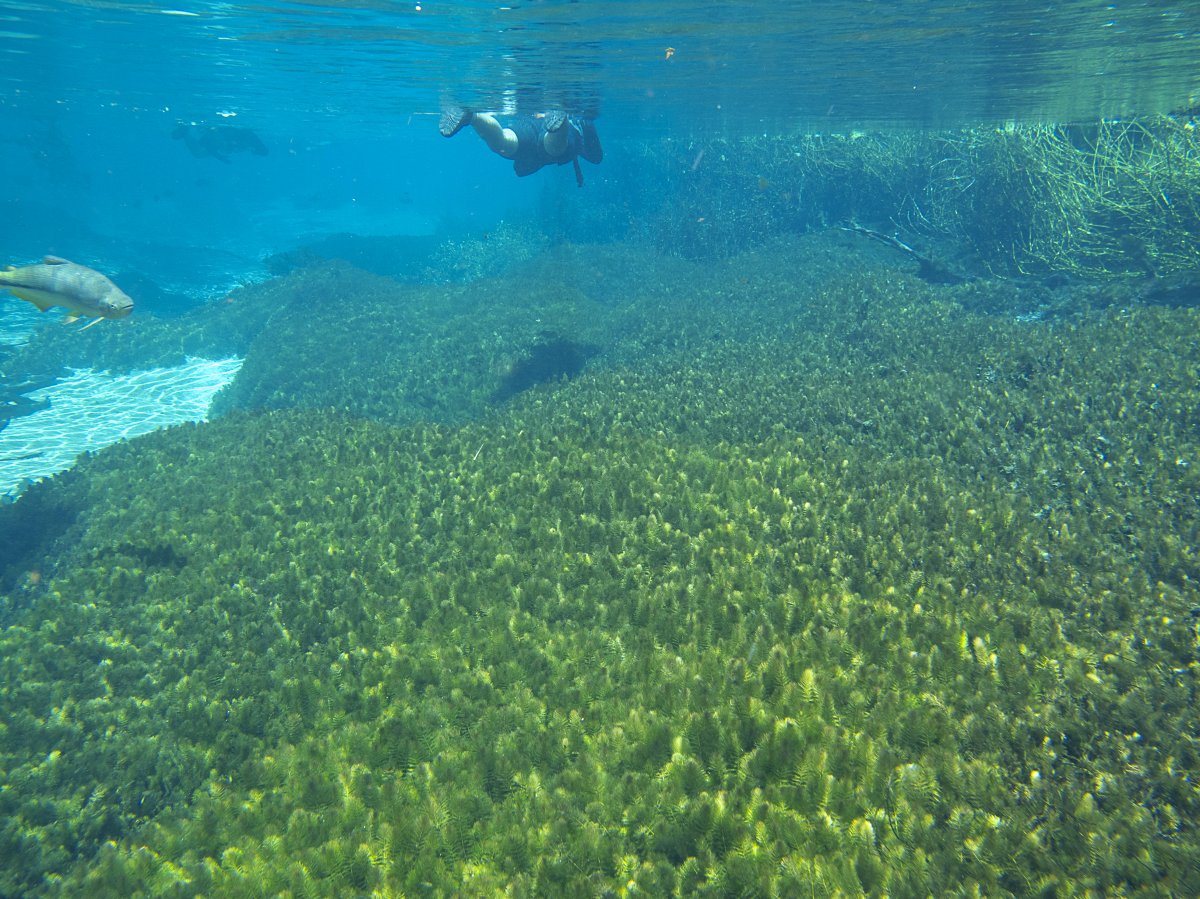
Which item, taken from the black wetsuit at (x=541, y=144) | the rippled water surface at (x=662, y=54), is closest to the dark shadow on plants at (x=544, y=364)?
the black wetsuit at (x=541, y=144)

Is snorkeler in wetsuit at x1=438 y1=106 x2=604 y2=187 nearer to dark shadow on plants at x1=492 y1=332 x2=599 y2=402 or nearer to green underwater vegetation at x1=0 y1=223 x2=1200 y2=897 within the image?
dark shadow on plants at x1=492 y1=332 x2=599 y2=402

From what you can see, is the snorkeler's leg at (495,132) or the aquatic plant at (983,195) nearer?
the snorkeler's leg at (495,132)

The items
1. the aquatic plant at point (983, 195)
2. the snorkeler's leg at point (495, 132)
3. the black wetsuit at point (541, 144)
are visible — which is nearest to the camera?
the snorkeler's leg at point (495, 132)

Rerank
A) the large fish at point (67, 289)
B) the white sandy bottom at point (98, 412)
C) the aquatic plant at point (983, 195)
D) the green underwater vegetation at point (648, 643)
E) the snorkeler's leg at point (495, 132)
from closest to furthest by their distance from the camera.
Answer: the green underwater vegetation at point (648, 643), the large fish at point (67, 289), the snorkeler's leg at point (495, 132), the white sandy bottom at point (98, 412), the aquatic plant at point (983, 195)

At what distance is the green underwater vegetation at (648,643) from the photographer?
153 inches

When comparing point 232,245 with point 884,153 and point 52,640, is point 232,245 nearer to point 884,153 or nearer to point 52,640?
point 884,153

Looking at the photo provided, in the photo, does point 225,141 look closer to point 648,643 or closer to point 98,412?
point 98,412

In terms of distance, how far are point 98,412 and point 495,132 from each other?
15196mm

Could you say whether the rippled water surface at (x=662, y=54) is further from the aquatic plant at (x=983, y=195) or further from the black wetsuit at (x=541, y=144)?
the black wetsuit at (x=541, y=144)

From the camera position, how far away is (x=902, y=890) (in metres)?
3.35

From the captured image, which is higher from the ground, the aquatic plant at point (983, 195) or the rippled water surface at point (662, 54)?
the rippled water surface at point (662, 54)

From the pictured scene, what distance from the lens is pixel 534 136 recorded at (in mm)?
16344

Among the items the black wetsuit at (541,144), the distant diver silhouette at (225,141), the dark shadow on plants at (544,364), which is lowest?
the dark shadow on plants at (544,364)

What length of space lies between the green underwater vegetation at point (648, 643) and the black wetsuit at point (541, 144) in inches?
304
